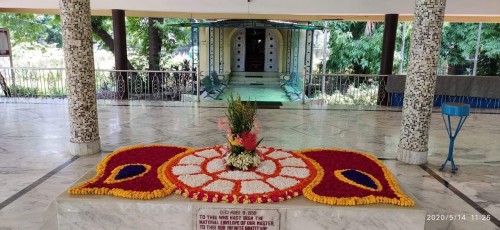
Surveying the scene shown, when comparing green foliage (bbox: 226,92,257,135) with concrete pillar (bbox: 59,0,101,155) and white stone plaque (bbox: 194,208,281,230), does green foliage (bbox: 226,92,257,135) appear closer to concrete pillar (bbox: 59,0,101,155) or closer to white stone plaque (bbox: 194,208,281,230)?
white stone plaque (bbox: 194,208,281,230)

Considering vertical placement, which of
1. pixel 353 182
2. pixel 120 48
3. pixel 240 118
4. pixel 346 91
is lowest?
pixel 353 182

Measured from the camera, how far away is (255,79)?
46.5 ft

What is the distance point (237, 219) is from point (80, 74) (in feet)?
9.25

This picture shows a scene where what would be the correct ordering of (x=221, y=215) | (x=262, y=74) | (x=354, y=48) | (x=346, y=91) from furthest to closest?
(x=354, y=48) → (x=262, y=74) → (x=346, y=91) → (x=221, y=215)

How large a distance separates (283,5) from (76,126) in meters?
5.73

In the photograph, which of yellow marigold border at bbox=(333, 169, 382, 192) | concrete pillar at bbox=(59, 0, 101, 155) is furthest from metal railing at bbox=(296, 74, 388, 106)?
yellow marigold border at bbox=(333, 169, 382, 192)

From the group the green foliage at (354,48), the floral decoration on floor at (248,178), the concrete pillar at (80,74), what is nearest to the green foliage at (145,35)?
the green foliage at (354,48)

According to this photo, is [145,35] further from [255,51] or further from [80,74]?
[80,74]

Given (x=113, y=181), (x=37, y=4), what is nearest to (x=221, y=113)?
(x=113, y=181)

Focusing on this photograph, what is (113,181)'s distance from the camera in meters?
2.86

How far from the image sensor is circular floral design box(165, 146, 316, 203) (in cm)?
261

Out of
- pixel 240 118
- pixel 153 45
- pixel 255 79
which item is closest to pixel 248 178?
pixel 240 118

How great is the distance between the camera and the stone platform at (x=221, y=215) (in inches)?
99.6

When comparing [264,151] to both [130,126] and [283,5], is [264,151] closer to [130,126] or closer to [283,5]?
[130,126]
